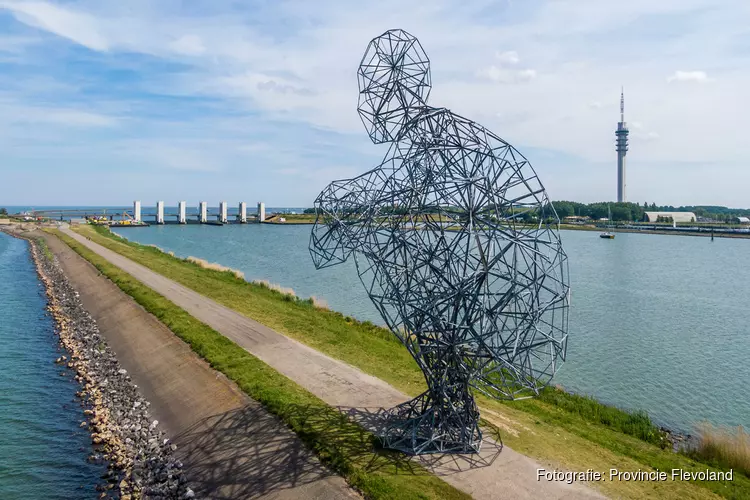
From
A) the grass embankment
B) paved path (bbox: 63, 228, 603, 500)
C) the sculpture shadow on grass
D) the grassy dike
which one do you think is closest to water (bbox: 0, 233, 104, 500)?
the sculpture shadow on grass

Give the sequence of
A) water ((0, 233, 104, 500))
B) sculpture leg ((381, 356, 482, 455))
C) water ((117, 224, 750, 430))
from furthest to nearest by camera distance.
A: water ((117, 224, 750, 430))
water ((0, 233, 104, 500))
sculpture leg ((381, 356, 482, 455))

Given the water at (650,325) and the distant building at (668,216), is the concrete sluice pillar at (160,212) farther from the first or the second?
the distant building at (668,216)

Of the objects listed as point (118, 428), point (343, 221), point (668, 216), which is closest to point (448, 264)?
point (343, 221)

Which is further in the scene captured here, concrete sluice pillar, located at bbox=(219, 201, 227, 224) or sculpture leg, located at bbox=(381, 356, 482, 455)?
concrete sluice pillar, located at bbox=(219, 201, 227, 224)

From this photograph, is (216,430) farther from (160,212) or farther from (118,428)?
(160,212)

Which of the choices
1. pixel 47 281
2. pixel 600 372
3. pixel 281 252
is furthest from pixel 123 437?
pixel 281 252

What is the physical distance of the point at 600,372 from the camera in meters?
26.2

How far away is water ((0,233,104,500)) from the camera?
15984mm

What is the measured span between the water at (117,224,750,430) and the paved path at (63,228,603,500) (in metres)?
9.96

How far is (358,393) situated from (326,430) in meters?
3.32

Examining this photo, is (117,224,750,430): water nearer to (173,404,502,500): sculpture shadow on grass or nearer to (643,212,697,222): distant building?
(173,404,502,500): sculpture shadow on grass

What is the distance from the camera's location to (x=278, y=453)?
575 inches

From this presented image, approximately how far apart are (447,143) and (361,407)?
9004mm

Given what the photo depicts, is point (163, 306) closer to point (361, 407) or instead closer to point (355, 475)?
point (361, 407)
